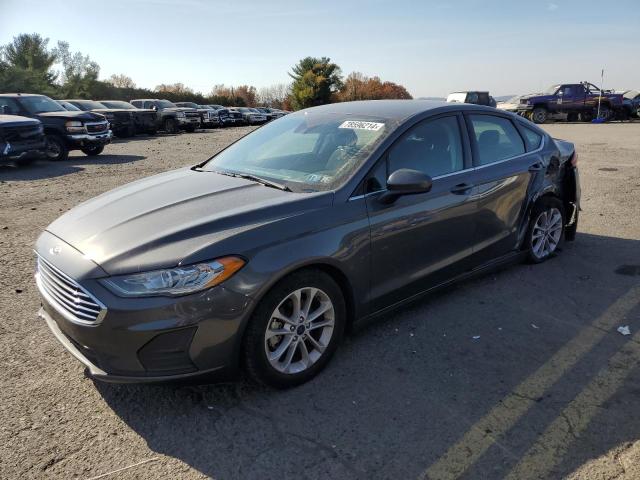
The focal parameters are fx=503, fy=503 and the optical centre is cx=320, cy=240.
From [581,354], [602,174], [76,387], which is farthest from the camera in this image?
[602,174]

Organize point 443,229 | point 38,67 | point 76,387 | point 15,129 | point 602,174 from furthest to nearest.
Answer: point 38,67
point 15,129
point 602,174
point 443,229
point 76,387

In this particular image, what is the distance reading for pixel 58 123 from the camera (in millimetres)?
13570

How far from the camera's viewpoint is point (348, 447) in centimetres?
249

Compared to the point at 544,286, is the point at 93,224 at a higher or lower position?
higher

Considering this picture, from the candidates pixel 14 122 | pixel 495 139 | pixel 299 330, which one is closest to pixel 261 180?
pixel 299 330

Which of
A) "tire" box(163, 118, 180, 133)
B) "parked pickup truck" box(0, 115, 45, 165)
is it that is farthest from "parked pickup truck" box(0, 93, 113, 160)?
"tire" box(163, 118, 180, 133)

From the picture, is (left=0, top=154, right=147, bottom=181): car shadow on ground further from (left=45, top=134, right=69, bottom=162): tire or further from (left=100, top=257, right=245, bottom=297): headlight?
(left=100, top=257, right=245, bottom=297): headlight

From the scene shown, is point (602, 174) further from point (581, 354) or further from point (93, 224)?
point (93, 224)

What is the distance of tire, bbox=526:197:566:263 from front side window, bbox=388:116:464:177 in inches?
50.8

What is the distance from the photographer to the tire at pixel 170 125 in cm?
2577

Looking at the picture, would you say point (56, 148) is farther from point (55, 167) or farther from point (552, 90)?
point (552, 90)

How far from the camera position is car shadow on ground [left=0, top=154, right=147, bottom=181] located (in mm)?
11141

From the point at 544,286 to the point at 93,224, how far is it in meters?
3.70

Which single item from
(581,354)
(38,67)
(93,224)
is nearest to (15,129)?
(93,224)
